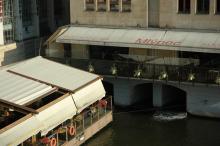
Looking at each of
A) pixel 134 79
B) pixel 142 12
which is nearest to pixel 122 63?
pixel 134 79

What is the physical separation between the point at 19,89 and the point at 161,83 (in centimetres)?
1342

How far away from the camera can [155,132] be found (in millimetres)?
47500

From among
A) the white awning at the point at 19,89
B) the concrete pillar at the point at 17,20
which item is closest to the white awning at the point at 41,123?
the white awning at the point at 19,89

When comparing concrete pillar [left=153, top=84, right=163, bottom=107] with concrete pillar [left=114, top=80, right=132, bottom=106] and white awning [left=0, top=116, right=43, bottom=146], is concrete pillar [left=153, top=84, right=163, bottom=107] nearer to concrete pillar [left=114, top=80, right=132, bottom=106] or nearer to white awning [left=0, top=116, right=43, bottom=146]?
concrete pillar [left=114, top=80, right=132, bottom=106]

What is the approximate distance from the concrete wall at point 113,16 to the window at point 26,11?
6.45 metres

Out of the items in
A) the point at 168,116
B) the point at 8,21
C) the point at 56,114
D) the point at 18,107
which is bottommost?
the point at 168,116

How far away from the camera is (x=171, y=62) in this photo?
51.4 meters

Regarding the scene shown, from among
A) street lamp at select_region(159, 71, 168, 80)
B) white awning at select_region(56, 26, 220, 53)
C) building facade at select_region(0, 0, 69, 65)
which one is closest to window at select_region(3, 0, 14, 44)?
building facade at select_region(0, 0, 69, 65)

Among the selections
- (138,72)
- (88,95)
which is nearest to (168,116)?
(138,72)

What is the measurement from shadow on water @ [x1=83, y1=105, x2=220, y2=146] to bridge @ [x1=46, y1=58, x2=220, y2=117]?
4.83 feet

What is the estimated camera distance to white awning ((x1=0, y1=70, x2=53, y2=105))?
41.5 metres

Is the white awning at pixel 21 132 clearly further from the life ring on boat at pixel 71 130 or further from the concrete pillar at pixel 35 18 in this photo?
the concrete pillar at pixel 35 18

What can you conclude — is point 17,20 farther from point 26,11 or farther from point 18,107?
point 18,107

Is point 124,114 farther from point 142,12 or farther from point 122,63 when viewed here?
point 142,12
